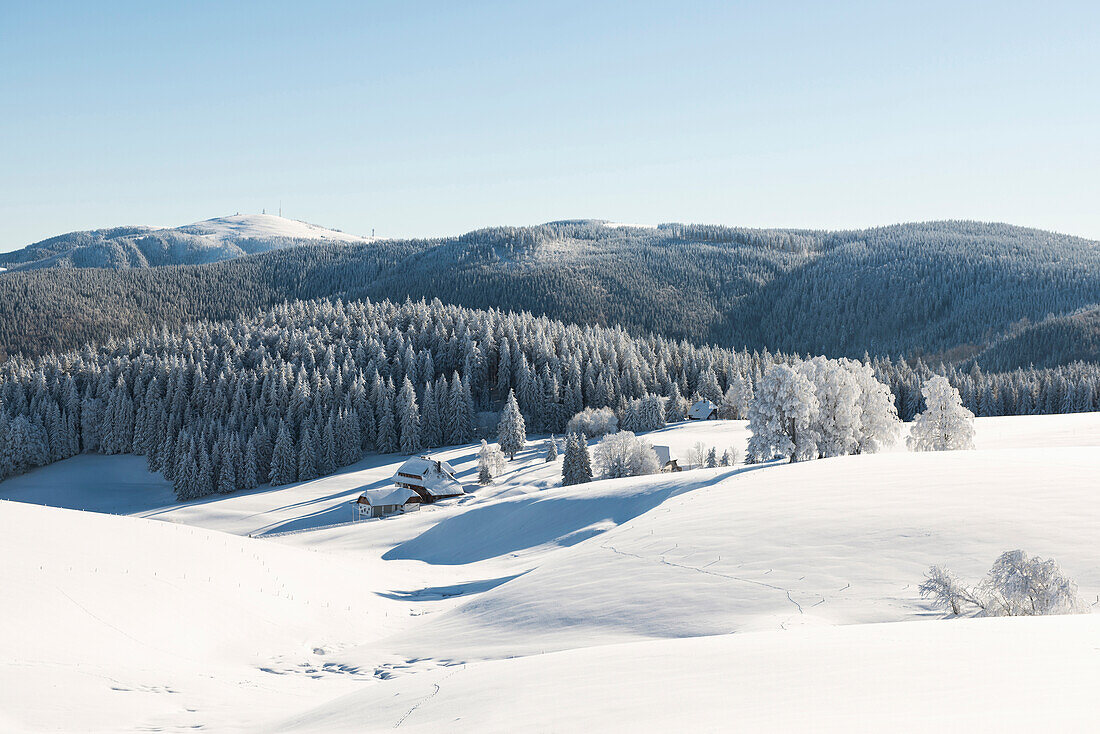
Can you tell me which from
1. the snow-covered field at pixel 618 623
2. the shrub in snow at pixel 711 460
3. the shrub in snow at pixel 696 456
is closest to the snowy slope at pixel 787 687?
the snow-covered field at pixel 618 623

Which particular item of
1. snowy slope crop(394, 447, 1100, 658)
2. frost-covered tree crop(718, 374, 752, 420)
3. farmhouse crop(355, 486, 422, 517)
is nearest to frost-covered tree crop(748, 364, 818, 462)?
snowy slope crop(394, 447, 1100, 658)

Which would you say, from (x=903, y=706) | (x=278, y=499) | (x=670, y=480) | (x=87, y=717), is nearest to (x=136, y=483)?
(x=278, y=499)

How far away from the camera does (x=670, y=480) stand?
44.1 meters

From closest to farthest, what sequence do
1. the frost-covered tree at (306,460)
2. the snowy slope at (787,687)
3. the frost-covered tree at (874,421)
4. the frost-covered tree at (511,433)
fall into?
the snowy slope at (787,687) < the frost-covered tree at (874,421) < the frost-covered tree at (511,433) < the frost-covered tree at (306,460)

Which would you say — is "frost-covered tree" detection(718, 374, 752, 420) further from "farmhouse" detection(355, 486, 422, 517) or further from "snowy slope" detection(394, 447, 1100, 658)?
"snowy slope" detection(394, 447, 1100, 658)

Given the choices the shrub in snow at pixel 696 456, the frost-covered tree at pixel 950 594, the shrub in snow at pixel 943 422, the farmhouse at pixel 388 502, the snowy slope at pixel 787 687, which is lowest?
the farmhouse at pixel 388 502

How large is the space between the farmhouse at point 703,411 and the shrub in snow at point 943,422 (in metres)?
55.1

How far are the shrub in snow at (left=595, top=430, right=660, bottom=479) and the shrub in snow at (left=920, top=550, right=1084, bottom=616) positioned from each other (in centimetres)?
4999

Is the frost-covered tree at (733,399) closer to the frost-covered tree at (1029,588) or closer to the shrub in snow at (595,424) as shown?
the shrub in snow at (595,424)

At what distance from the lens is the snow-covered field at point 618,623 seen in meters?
9.05

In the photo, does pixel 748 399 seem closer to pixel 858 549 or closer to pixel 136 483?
pixel 858 549

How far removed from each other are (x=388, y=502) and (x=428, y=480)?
5.76 m

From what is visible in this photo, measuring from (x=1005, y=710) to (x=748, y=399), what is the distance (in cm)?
4403

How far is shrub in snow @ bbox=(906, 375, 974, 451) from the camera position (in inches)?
2030
